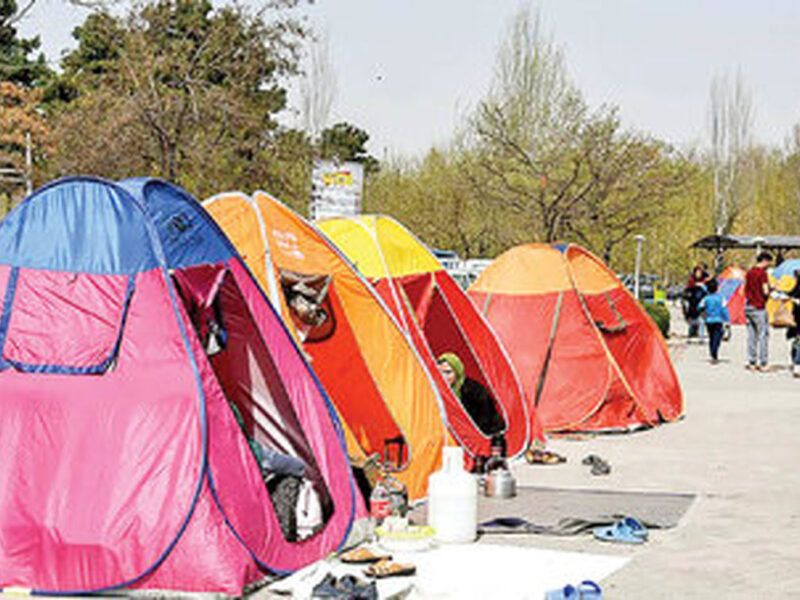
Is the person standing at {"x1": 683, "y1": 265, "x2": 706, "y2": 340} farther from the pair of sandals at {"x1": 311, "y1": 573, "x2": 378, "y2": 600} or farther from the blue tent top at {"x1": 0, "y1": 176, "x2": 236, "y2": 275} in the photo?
the pair of sandals at {"x1": 311, "y1": 573, "x2": 378, "y2": 600}

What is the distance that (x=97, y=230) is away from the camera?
7.10 metres

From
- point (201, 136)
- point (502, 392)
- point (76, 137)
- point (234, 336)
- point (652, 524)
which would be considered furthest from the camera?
point (76, 137)

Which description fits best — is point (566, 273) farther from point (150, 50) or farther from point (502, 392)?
point (150, 50)

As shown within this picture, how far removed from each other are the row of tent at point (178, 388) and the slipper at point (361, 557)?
19 cm

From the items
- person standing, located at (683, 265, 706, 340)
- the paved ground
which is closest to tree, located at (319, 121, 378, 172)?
person standing, located at (683, 265, 706, 340)

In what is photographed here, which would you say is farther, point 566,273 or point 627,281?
point 627,281

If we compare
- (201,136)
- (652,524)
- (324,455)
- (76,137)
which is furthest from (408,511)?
(76,137)

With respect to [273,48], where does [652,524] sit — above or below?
below

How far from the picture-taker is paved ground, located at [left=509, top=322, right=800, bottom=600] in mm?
7066

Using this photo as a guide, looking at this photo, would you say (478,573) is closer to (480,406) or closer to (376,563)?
(376,563)

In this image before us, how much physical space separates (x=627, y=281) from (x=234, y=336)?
124 ft

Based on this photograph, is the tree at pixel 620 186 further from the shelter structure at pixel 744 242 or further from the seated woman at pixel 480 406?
the seated woman at pixel 480 406

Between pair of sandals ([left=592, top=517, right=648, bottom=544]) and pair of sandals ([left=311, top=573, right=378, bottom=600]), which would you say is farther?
pair of sandals ([left=592, top=517, right=648, bottom=544])

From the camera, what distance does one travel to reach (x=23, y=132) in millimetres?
40000
